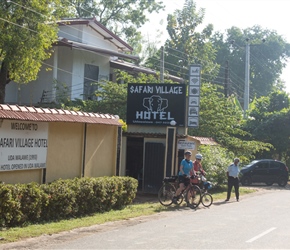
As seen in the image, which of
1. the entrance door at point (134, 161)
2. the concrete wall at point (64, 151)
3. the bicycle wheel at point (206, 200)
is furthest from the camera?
the entrance door at point (134, 161)

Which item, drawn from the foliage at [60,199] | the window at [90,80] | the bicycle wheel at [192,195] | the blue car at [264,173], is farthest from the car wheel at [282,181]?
the foliage at [60,199]

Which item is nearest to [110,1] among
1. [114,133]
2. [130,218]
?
[114,133]

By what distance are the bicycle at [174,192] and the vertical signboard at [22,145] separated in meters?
5.58

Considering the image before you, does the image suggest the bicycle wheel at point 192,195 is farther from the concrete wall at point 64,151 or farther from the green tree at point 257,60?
the green tree at point 257,60

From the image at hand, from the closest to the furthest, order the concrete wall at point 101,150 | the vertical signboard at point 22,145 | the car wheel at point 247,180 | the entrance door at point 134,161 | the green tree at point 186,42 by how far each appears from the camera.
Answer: the vertical signboard at point 22,145
the concrete wall at point 101,150
the entrance door at point 134,161
the car wheel at point 247,180
the green tree at point 186,42

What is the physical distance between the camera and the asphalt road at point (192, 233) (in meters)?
10.6

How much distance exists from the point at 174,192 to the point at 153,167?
8.97 ft

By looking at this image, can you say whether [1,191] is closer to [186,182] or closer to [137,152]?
[186,182]

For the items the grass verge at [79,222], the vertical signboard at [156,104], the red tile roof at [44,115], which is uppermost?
the vertical signboard at [156,104]

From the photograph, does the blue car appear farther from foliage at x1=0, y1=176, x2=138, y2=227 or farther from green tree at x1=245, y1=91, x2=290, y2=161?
foliage at x1=0, y1=176, x2=138, y2=227

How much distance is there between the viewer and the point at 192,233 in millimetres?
12289

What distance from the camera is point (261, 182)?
33.9 metres

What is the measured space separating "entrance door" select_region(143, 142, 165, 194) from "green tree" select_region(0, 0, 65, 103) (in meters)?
5.53

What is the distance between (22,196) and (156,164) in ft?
31.2
